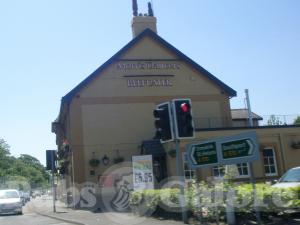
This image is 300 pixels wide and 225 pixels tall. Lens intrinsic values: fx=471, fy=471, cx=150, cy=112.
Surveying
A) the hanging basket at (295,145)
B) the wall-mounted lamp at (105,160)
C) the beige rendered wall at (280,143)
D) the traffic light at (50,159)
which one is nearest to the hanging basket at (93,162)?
the wall-mounted lamp at (105,160)

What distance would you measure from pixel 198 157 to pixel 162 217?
3407mm

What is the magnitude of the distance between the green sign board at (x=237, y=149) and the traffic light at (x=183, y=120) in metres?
1.01

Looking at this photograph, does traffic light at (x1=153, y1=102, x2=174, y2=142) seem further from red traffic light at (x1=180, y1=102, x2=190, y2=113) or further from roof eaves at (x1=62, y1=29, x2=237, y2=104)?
roof eaves at (x1=62, y1=29, x2=237, y2=104)

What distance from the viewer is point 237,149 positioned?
12367 mm

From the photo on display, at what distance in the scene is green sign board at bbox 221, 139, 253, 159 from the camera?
12016 millimetres

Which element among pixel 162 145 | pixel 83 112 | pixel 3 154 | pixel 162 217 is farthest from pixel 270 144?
pixel 3 154

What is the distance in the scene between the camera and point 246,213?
41.3 ft

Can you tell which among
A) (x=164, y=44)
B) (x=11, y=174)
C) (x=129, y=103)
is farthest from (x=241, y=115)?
(x=11, y=174)

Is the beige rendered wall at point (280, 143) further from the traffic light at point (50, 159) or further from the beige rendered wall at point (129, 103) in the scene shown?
the traffic light at point (50, 159)

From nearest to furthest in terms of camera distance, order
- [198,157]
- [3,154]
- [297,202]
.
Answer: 1. [297,202]
2. [198,157]
3. [3,154]

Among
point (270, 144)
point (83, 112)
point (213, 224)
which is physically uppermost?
point (83, 112)

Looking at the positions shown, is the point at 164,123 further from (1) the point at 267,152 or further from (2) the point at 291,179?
(1) the point at 267,152

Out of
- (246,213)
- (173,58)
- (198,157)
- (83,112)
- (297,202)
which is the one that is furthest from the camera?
(173,58)

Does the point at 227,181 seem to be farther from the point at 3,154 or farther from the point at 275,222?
the point at 3,154
